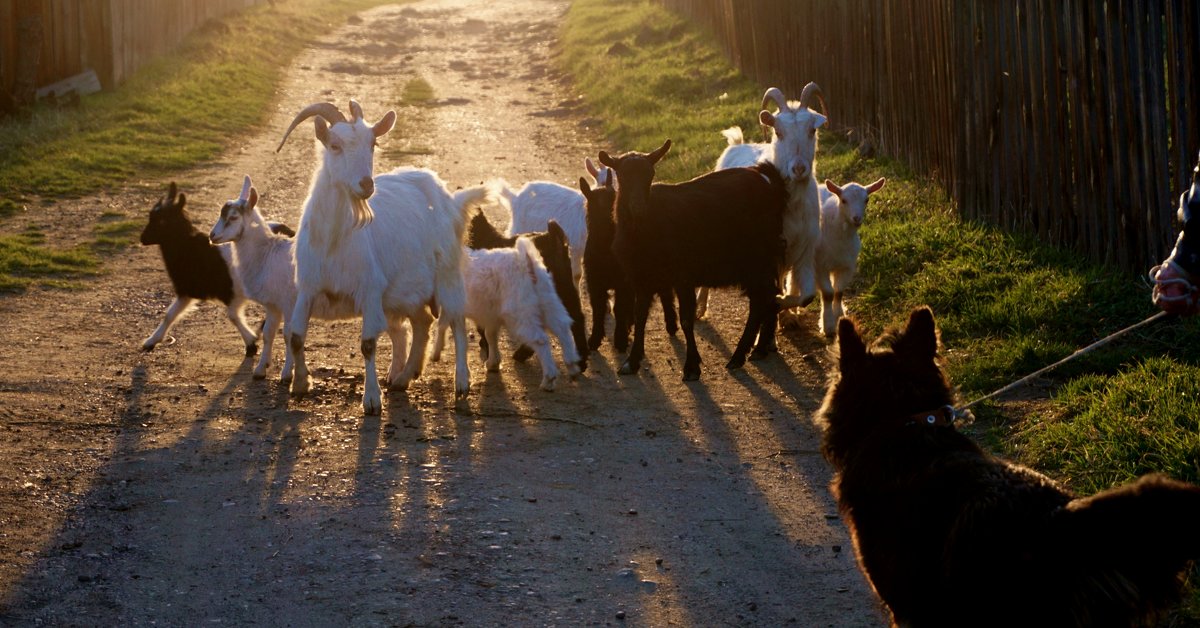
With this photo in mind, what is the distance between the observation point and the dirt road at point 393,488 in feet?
16.8

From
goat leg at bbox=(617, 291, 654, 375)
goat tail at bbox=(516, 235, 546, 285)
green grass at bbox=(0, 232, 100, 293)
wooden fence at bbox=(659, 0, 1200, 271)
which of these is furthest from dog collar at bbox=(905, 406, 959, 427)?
green grass at bbox=(0, 232, 100, 293)

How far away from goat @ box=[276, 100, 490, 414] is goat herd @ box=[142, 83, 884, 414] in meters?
0.01

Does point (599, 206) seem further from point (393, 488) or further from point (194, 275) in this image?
point (393, 488)

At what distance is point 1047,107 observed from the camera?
373 inches

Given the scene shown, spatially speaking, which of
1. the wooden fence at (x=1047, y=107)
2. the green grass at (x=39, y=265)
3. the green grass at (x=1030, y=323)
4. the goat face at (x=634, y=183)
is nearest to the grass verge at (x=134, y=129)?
the green grass at (x=39, y=265)

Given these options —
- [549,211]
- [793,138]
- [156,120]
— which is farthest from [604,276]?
[156,120]

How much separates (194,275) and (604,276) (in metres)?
3.01

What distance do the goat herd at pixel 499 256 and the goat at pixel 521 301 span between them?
12 millimetres

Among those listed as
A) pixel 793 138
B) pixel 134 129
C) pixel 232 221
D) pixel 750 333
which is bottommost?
pixel 750 333

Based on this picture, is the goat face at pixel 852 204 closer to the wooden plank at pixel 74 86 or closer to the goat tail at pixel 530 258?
the goat tail at pixel 530 258

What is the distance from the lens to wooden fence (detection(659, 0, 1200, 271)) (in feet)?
26.8

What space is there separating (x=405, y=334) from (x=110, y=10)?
14067 mm

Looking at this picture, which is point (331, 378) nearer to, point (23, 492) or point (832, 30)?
point (23, 492)

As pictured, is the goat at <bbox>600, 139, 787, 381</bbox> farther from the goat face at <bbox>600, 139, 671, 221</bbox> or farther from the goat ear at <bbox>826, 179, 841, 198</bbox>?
the goat ear at <bbox>826, 179, 841, 198</bbox>
